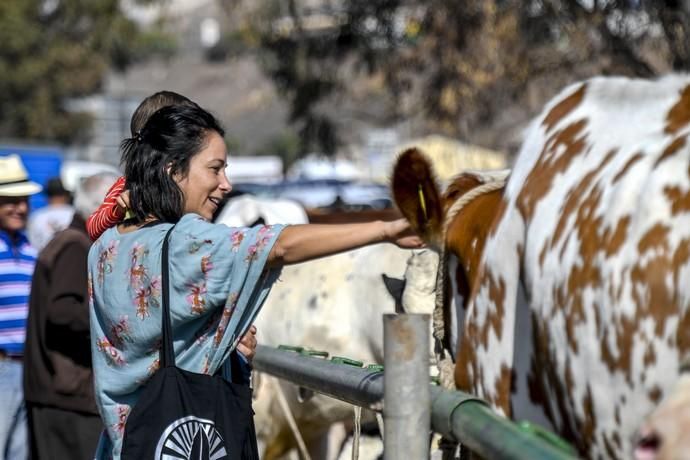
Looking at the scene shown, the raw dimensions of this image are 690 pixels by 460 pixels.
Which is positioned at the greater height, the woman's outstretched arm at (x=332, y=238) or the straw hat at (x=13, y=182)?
the woman's outstretched arm at (x=332, y=238)

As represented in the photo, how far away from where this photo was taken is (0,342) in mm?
6301

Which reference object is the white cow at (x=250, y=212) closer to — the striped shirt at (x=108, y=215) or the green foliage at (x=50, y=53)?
the striped shirt at (x=108, y=215)

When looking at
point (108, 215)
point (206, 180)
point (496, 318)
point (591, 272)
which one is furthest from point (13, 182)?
point (591, 272)

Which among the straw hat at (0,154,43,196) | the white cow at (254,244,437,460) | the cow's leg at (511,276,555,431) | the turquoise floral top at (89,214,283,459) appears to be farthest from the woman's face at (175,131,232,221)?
the straw hat at (0,154,43,196)

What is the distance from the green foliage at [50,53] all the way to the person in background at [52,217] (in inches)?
1036

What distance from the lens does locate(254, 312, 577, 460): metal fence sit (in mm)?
2283

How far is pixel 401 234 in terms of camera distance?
3123mm

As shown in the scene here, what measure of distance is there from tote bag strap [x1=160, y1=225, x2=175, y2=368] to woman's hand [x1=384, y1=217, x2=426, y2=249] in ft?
1.99

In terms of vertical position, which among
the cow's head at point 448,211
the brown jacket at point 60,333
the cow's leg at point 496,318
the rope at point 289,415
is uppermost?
the cow's head at point 448,211

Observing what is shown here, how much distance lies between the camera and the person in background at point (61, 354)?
5773 mm

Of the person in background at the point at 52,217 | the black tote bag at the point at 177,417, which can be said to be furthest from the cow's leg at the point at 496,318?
the person in background at the point at 52,217

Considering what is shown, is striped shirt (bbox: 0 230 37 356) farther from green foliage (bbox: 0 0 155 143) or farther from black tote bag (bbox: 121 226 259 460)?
green foliage (bbox: 0 0 155 143)

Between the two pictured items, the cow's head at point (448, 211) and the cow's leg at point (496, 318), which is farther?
the cow's head at point (448, 211)

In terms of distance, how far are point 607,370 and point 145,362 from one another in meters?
1.59
